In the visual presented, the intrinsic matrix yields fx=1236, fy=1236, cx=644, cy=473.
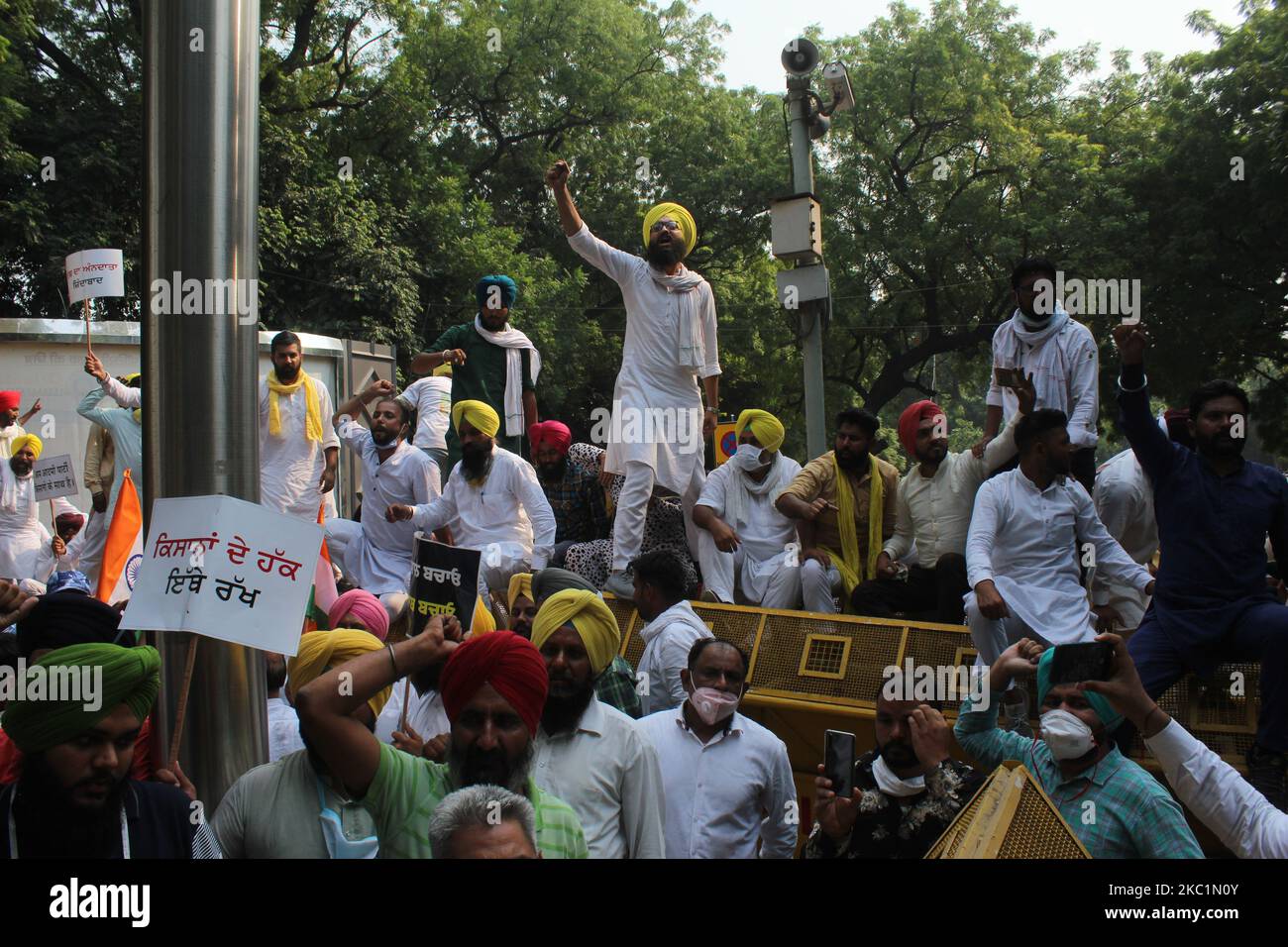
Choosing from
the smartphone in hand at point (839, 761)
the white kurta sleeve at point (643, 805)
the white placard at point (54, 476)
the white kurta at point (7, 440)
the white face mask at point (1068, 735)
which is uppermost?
the white kurta at point (7, 440)

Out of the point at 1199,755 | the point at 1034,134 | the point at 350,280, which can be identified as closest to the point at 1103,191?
the point at 1034,134

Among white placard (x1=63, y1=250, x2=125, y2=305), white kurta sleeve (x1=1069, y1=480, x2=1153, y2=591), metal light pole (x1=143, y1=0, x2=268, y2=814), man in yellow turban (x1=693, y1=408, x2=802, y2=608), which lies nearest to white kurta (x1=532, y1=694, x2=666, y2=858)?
metal light pole (x1=143, y1=0, x2=268, y2=814)

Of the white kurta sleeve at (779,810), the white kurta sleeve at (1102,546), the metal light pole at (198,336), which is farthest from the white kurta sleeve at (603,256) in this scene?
the white kurta sleeve at (779,810)

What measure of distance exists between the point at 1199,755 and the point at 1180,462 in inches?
90.1

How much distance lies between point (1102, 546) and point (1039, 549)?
13.6 inches

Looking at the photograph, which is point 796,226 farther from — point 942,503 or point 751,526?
point 942,503

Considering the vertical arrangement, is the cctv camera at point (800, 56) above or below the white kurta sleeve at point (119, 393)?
above

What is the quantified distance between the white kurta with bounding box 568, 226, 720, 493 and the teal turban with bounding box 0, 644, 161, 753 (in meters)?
4.37

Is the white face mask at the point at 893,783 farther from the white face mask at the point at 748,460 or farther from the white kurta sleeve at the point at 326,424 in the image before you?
the white kurta sleeve at the point at 326,424

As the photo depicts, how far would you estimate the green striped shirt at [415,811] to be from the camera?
10.1 feet

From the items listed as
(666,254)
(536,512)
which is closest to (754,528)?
(536,512)

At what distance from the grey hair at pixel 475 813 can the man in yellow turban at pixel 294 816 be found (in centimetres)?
50

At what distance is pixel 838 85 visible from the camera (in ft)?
31.4

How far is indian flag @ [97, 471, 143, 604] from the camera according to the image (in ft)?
27.9
